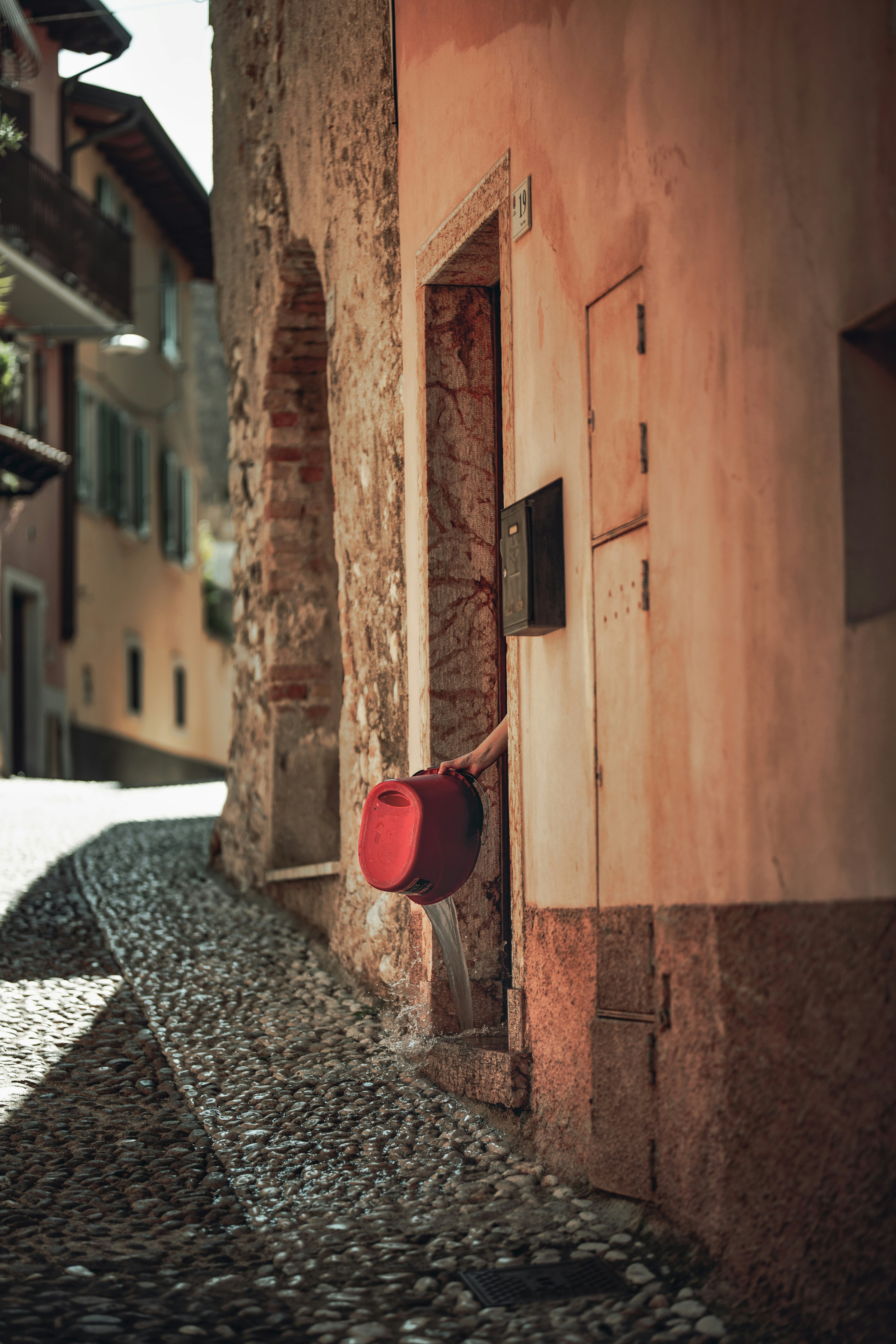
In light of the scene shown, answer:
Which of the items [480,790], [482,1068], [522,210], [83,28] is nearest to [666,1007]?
[482,1068]

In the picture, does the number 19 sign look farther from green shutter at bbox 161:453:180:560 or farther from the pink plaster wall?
green shutter at bbox 161:453:180:560

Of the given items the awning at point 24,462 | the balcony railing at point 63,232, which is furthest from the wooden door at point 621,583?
the balcony railing at point 63,232

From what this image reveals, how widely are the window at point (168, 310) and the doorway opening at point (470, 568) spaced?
681 inches

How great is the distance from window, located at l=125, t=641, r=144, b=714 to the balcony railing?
444 cm

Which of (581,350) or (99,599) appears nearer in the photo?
(581,350)

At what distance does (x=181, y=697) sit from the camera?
21891 mm

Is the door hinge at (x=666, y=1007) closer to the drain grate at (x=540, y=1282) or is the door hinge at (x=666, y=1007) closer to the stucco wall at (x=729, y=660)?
the stucco wall at (x=729, y=660)

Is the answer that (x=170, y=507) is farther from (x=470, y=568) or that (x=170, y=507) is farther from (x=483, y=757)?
(x=483, y=757)

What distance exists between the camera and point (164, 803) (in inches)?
457

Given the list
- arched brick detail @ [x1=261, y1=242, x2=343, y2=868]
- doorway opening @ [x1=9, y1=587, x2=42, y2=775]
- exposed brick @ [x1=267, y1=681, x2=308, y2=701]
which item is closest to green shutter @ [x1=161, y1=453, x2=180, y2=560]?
doorway opening @ [x1=9, y1=587, x2=42, y2=775]

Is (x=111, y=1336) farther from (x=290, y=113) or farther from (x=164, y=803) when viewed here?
(x=164, y=803)

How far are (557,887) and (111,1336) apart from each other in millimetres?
1470

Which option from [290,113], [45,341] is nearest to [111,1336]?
[290,113]

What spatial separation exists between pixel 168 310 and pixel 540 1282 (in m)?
A: 20.2
